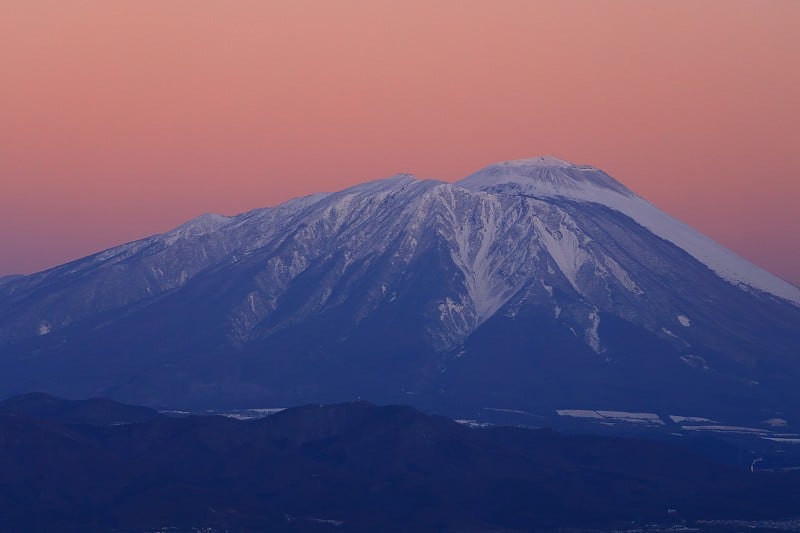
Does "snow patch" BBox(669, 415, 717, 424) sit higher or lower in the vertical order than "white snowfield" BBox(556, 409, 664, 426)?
lower

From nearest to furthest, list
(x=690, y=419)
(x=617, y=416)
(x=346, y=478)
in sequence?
1. (x=346, y=478)
2. (x=617, y=416)
3. (x=690, y=419)

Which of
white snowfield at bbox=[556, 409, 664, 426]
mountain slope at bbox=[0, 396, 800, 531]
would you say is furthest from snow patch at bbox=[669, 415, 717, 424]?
mountain slope at bbox=[0, 396, 800, 531]

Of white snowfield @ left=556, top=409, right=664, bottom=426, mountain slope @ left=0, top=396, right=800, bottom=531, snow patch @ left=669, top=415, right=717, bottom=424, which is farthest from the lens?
snow patch @ left=669, top=415, right=717, bottom=424

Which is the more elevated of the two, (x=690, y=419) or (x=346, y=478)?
(x=346, y=478)

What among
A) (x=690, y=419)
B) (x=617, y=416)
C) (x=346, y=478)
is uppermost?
(x=346, y=478)

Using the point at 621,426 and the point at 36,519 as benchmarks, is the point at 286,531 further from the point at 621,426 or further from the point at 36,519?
the point at 621,426

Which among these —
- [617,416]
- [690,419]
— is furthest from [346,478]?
[690,419]

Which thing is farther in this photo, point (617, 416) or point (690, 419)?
point (690, 419)

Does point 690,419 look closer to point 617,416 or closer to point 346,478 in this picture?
point 617,416

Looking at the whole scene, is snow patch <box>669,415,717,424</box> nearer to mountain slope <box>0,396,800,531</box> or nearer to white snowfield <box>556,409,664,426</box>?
white snowfield <box>556,409,664,426</box>

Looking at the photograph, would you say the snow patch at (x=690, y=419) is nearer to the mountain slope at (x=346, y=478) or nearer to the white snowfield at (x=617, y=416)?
the white snowfield at (x=617, y=416)

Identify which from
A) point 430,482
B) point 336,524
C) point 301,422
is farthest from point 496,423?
point 336,524

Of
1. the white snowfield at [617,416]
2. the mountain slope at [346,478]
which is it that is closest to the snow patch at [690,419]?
the white snowfield at [617,416]
